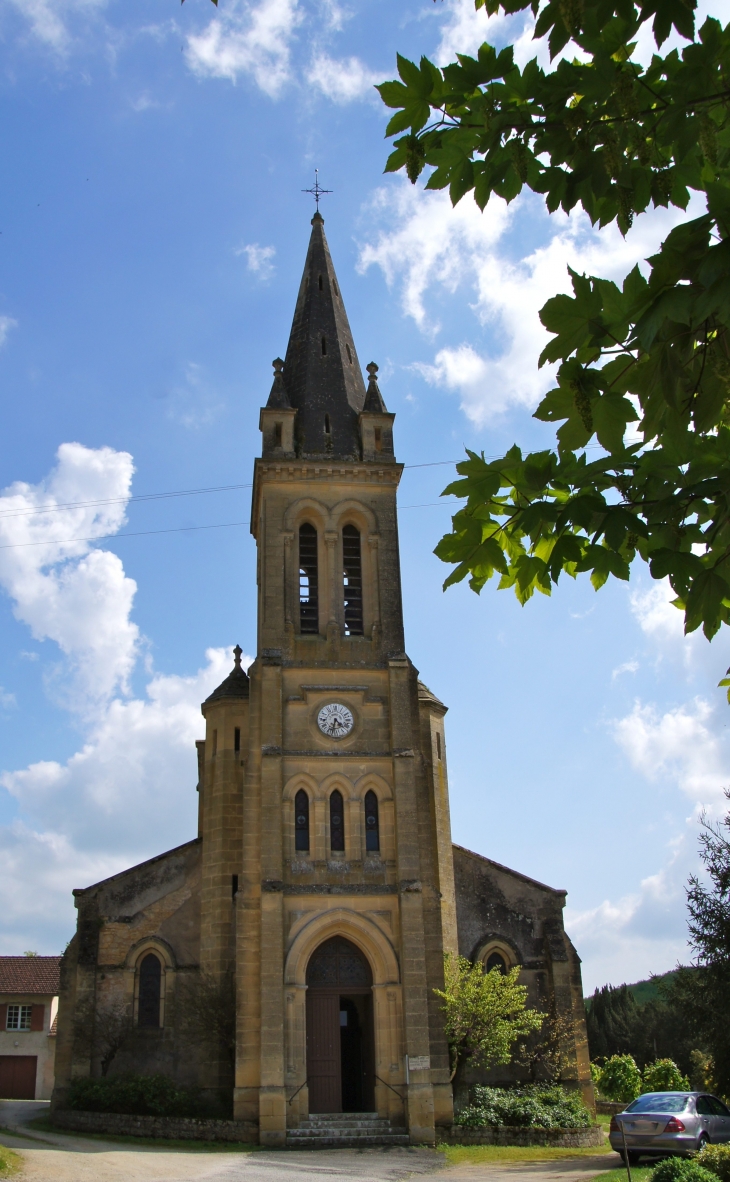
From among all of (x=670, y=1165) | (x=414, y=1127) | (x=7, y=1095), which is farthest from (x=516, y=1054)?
(x=7, y=1095)

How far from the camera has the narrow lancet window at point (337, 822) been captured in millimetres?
28891

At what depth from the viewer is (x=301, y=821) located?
28.9m

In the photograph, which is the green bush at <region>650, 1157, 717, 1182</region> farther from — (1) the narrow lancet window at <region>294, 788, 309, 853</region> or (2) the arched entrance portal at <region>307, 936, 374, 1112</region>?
(1) the narrow lancet window at <region>294, 788, 309, 853</region>

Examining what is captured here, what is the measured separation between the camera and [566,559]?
4.32 m

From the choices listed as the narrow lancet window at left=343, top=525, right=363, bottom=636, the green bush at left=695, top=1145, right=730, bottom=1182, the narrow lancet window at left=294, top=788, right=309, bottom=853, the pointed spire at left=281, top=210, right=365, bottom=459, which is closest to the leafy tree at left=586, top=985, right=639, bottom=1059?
the narrow lancet window at left=294, top=788, right=309, bottom=853

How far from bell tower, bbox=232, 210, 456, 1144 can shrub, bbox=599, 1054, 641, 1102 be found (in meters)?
8.22

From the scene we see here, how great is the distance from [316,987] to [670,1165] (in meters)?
15.5

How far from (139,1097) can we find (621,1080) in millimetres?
16195

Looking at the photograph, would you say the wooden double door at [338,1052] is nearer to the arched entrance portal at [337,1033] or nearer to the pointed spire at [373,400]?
the arched entrance portal at [337,1033]

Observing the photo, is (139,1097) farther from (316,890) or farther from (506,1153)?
(506,1153)

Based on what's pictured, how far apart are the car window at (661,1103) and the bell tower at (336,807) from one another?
8.43m

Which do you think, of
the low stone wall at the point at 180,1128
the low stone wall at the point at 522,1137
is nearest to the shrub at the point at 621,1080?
the low stone wall at the point at 522,1137

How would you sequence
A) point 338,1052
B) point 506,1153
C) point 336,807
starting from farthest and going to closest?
point 336,807 → point 338,1052 → point 506,1153

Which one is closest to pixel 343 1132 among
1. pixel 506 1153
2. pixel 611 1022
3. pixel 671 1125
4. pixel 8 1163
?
pixel 506 1153
